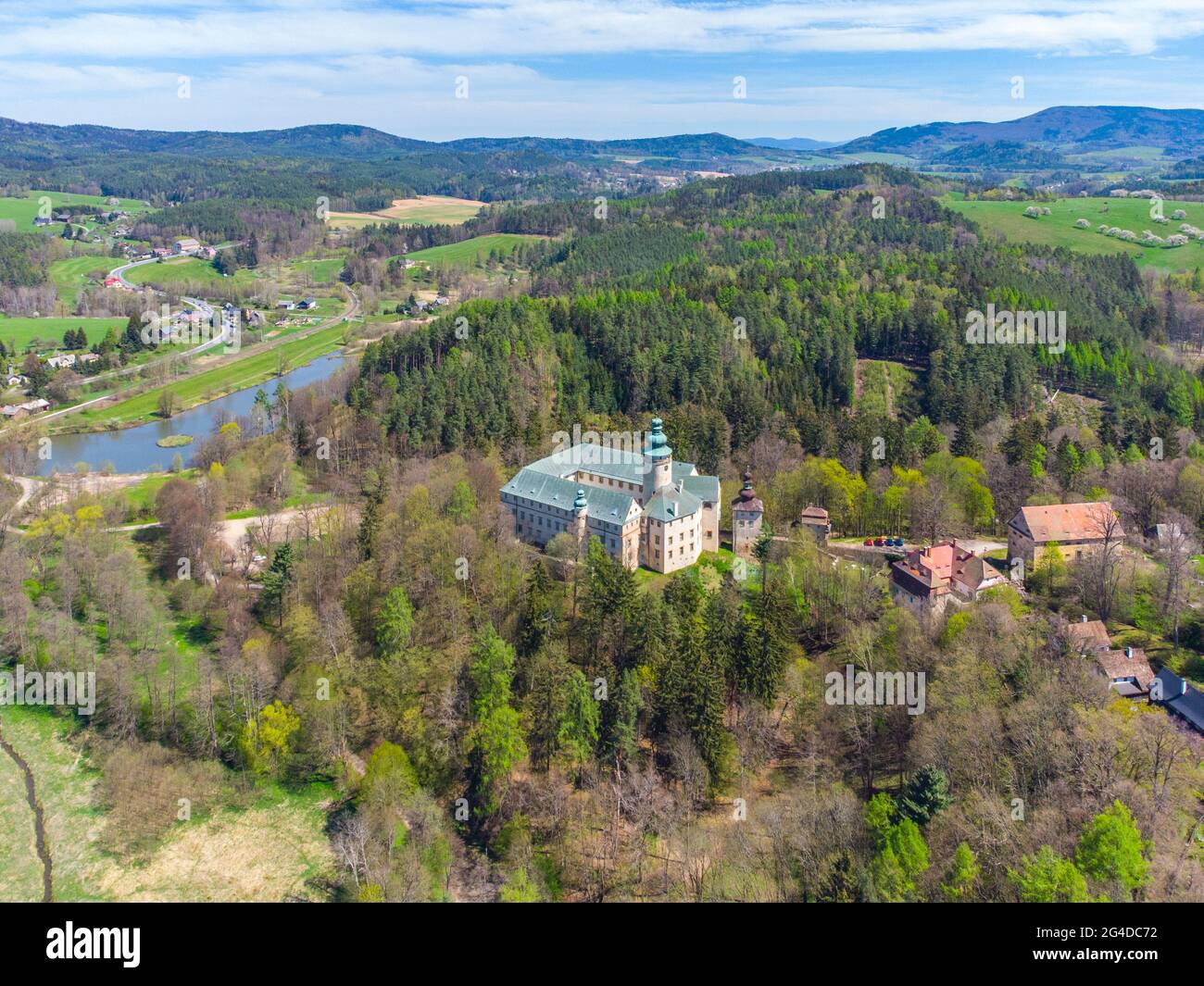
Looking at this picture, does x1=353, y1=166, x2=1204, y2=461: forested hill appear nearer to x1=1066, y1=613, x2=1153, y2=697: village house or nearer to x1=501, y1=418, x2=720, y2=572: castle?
x1=501, y1=418, x2=720, y2=572: castle

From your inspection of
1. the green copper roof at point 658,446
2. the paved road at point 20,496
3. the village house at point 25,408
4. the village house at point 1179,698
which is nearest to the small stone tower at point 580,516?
the green copper roof at point 658,446

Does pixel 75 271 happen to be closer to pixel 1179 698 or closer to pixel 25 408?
pixel 25 408

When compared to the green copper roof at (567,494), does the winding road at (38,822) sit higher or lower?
lower

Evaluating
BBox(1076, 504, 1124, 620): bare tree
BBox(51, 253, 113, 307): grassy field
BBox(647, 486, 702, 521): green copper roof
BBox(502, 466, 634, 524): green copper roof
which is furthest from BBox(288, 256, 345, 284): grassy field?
BBox(1076, 504, 1124, 620): bare tree

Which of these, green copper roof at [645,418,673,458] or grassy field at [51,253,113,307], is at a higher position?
grassy field at [51,253,113,307]

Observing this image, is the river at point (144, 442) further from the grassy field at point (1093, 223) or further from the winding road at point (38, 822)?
the grassy field at point (1093, 223)

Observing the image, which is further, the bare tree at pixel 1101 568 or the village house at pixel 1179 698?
the bare tree at pixel 1101 568
